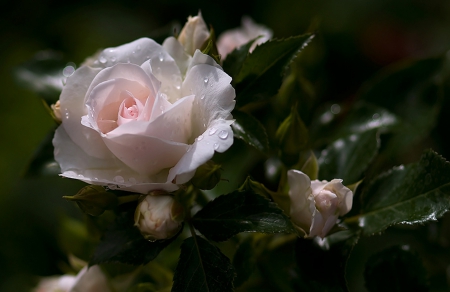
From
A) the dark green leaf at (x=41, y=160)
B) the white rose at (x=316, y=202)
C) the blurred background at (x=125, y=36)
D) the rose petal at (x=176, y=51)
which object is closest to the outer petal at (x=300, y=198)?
the white rose at (x=316, y=202)

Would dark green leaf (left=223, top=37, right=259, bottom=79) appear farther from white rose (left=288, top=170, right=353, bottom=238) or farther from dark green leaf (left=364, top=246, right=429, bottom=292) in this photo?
dark green leaf (left=364, top=246, right=429, bottom=292)

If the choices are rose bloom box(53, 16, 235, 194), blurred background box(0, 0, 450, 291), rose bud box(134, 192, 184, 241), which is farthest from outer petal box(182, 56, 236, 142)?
blurred background box(0, 0, 450, 291)

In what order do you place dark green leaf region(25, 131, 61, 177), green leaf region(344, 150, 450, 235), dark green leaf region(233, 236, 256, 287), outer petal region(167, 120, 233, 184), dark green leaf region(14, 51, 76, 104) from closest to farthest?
outer petal region(167, 120, 233, 184), green leaf region(344, 150, 450, 235), dark green leaf region(233, 236, 256, 287), dark green leaf region(25, 131, 61, 177), dark green leaf region(14, 51, 76, 104)

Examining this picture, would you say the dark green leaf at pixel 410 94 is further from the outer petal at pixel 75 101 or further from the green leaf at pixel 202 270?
the outer petal at pixel 75 101

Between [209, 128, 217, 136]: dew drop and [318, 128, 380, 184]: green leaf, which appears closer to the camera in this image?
[209, 128, 217, 136]: dew drop

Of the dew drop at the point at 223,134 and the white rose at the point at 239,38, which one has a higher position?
the dew drop at the point at 223,134
